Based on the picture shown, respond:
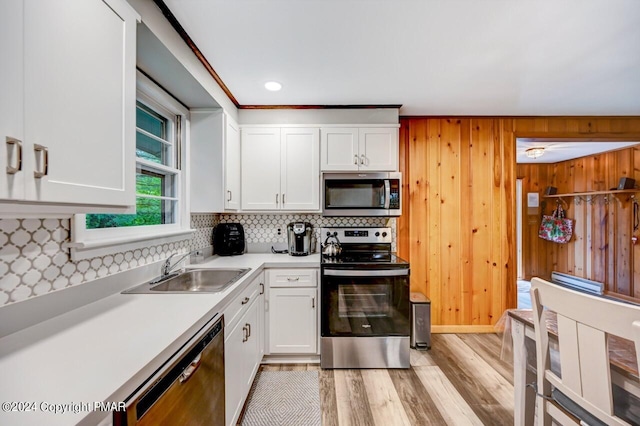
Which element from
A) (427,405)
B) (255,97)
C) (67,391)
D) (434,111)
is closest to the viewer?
(67,391)

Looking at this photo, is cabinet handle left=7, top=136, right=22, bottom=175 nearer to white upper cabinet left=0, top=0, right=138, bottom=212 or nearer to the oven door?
white upper cabinet left=0, top=0, right=138, bottom=212

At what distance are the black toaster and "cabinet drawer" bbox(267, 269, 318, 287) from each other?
1.67 feet

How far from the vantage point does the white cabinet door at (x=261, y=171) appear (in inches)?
103

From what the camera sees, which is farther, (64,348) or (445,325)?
(445,325)

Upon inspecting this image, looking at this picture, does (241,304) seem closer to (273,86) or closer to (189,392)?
(189,392)

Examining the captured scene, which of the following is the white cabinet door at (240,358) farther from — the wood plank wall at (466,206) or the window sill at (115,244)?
the wood plank wall at (466,206)

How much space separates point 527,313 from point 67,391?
1858mm

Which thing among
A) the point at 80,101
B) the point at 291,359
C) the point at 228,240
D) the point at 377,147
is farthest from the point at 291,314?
the point at 80,101

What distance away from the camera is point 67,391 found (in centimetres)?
65

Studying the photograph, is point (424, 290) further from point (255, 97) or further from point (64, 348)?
point (64, 348)

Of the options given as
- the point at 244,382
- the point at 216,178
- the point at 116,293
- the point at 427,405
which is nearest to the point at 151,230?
the point at 116,293

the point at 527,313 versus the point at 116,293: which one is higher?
the point at 116,293

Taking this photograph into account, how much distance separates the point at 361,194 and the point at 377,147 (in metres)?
0.49

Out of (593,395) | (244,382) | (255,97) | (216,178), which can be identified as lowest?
(244,382)
